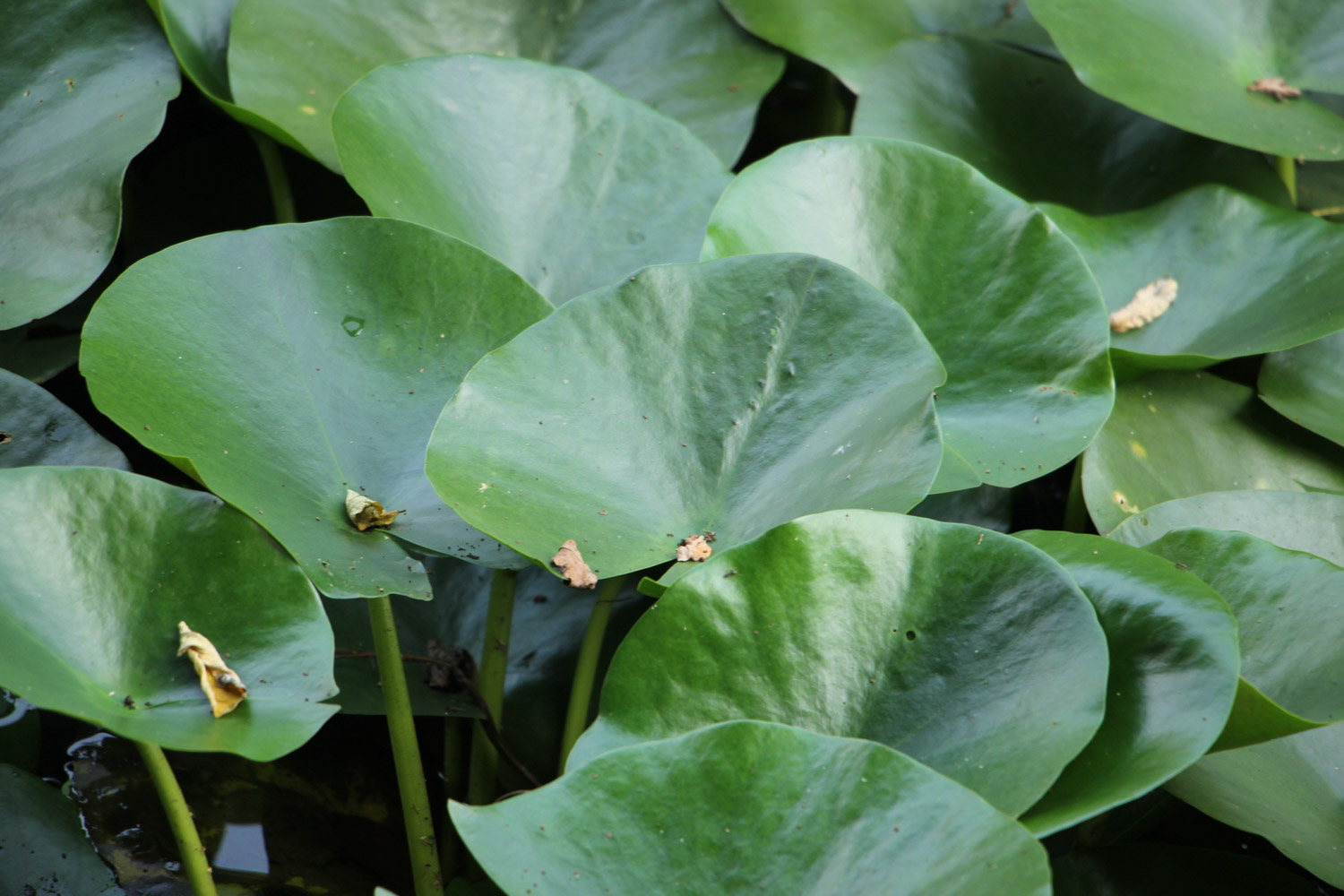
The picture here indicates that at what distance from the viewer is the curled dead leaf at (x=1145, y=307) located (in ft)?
3.35

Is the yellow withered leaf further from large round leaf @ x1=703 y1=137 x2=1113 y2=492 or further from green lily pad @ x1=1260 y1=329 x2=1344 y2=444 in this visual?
green lily pad @ x1=1260 y1=329 x2=1344 y2=444

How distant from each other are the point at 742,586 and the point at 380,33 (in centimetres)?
83

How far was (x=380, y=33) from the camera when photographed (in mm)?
1125

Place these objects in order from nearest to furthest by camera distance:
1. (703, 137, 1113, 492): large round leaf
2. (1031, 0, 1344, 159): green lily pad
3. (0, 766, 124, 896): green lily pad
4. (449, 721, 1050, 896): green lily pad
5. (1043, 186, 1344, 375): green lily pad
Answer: (449, 721, 1050, 896): green lily pad → (0, 766, 124, 896): green lily pad → (703, 137, 1113, 492): large round leaf → (1043, 186, 1344, 375): green lily pad → (1031, 0, 1344, 159): green lily pad

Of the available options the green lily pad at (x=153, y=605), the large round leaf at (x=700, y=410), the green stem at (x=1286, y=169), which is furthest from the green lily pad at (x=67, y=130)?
the green stem at (x=1286, y=169)

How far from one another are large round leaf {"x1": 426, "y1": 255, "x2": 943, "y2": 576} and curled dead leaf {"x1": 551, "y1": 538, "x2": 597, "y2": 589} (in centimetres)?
1

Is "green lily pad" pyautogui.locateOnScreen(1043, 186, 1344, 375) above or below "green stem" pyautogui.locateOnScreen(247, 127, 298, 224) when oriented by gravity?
below

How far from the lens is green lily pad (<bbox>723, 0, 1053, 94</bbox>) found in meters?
1.26

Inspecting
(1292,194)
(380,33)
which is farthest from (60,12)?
(1292,194)

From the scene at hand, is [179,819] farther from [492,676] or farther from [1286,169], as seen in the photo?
[1286,169]

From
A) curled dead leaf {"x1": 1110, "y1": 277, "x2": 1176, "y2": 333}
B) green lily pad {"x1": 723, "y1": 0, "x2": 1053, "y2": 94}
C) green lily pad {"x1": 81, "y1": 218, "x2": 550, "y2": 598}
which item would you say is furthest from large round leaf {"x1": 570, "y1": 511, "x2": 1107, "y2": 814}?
green lily pad {"x1": 723, "y1": 0, "x2": 1053, "y2": 94}

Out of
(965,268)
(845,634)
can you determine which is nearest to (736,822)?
(845,634)

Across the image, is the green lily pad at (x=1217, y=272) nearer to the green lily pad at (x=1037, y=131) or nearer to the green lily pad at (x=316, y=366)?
the green lily pad at (x=1037, y=131)

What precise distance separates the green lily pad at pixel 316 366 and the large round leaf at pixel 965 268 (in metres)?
0.25
